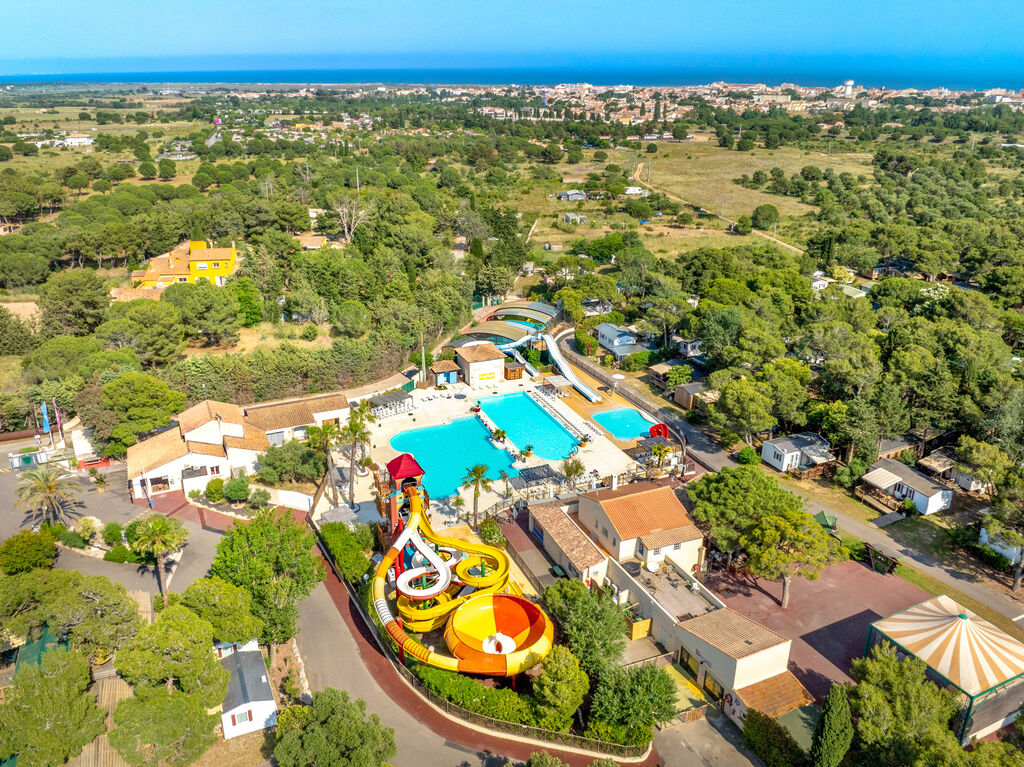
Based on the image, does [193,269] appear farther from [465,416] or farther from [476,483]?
[476,483]

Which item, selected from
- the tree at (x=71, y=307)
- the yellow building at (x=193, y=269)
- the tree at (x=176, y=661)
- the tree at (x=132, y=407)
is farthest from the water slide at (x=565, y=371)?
the tree at (x=71, y=307)

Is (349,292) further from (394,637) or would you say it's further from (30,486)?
(394,637)

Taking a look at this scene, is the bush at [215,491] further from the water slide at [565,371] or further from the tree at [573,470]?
the water slide at [565,371]

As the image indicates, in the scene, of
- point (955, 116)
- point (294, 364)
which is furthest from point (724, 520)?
point (955, 116)

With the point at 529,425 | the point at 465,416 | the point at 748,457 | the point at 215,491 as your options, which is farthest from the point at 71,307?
the point at 748,457

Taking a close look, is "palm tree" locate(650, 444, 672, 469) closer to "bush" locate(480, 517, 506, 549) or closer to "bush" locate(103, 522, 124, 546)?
"bush" locate(480, 517, 506, 549)

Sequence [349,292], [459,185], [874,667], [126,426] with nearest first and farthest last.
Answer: [874,667] < [126,426] < [349,292] < [459,185]

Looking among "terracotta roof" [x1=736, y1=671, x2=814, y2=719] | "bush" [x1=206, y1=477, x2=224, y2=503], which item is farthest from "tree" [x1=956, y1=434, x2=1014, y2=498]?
"bush" [x1=206, y1=477, x2=224, y2=503]
